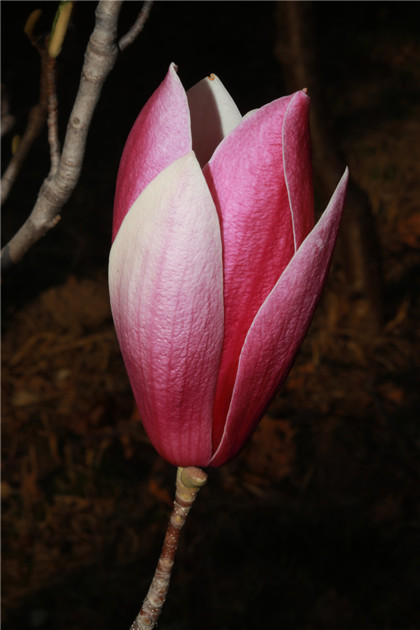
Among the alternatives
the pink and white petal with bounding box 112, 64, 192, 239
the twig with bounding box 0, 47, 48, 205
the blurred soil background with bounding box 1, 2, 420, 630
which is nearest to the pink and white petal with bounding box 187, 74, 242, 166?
the pink and white petal with bounding box 112, 64, 192, 239

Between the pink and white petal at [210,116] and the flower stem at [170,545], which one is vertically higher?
the pink and white petal at [210,116]

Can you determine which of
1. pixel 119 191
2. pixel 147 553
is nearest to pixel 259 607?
pixel 147 553

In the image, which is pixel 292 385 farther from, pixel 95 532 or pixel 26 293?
pixel 26 293

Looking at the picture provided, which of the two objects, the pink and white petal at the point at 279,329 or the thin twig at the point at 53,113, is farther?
the thin twig at the point at 53,113

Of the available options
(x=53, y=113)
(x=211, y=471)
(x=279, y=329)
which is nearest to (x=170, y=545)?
(x=279, y=329)

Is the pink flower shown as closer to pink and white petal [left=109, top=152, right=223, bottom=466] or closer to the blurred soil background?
pink and white petal [left=109, top=152, right=223, bottom=466]

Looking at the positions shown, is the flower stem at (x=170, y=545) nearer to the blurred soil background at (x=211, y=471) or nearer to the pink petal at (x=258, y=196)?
the pink petal at (x=258, y=196)

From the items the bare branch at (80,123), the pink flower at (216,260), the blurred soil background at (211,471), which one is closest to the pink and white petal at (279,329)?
the pink flower at (216,260)

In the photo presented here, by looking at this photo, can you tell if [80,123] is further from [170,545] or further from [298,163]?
[170,545]
